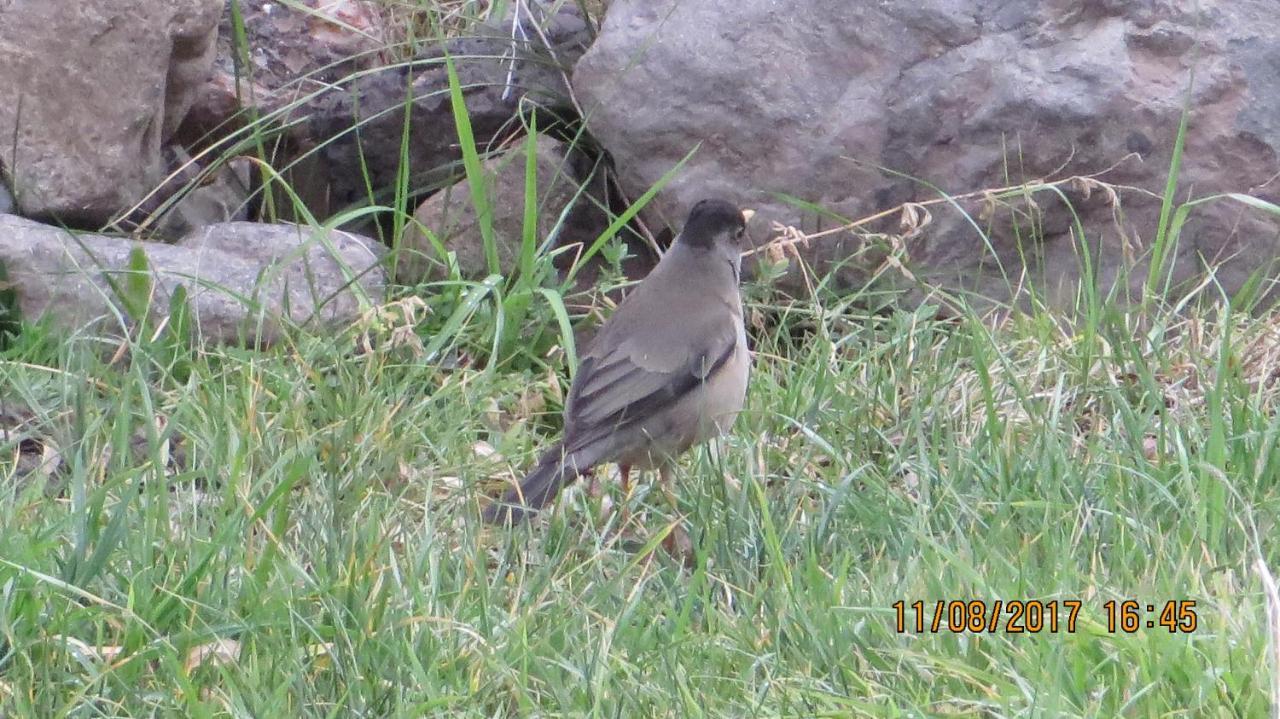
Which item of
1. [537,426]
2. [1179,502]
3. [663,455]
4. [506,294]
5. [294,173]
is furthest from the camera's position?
[294,173]

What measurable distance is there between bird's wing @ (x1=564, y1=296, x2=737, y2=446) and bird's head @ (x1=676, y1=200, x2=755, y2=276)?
29 cm

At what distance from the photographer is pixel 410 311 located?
15.7 feet

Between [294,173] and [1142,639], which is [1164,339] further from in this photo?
[294,173]

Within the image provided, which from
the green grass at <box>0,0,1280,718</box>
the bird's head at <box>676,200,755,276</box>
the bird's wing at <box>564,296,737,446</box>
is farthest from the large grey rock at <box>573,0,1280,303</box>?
the bird's wing at <box>564,296,737,446</box>

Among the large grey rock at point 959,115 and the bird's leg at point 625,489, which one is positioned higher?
the large grey rock at point 959,115

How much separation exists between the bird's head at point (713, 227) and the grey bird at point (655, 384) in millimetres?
54

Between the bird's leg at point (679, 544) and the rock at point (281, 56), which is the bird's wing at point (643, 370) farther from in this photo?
the rock at point (281, 56)

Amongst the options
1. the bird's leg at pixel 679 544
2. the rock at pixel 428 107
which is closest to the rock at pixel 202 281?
the rock at pixel 428 107

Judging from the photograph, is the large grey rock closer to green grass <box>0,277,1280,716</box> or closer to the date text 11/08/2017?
green grass <box>0,277,1280,716</box>

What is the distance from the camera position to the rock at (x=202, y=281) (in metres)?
5.09

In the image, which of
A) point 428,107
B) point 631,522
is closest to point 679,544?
point 631,522

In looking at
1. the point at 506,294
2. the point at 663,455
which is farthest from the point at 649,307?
the point at 506,294

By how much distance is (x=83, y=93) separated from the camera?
5570mm

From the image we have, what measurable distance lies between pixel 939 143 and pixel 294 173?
8.00ft
